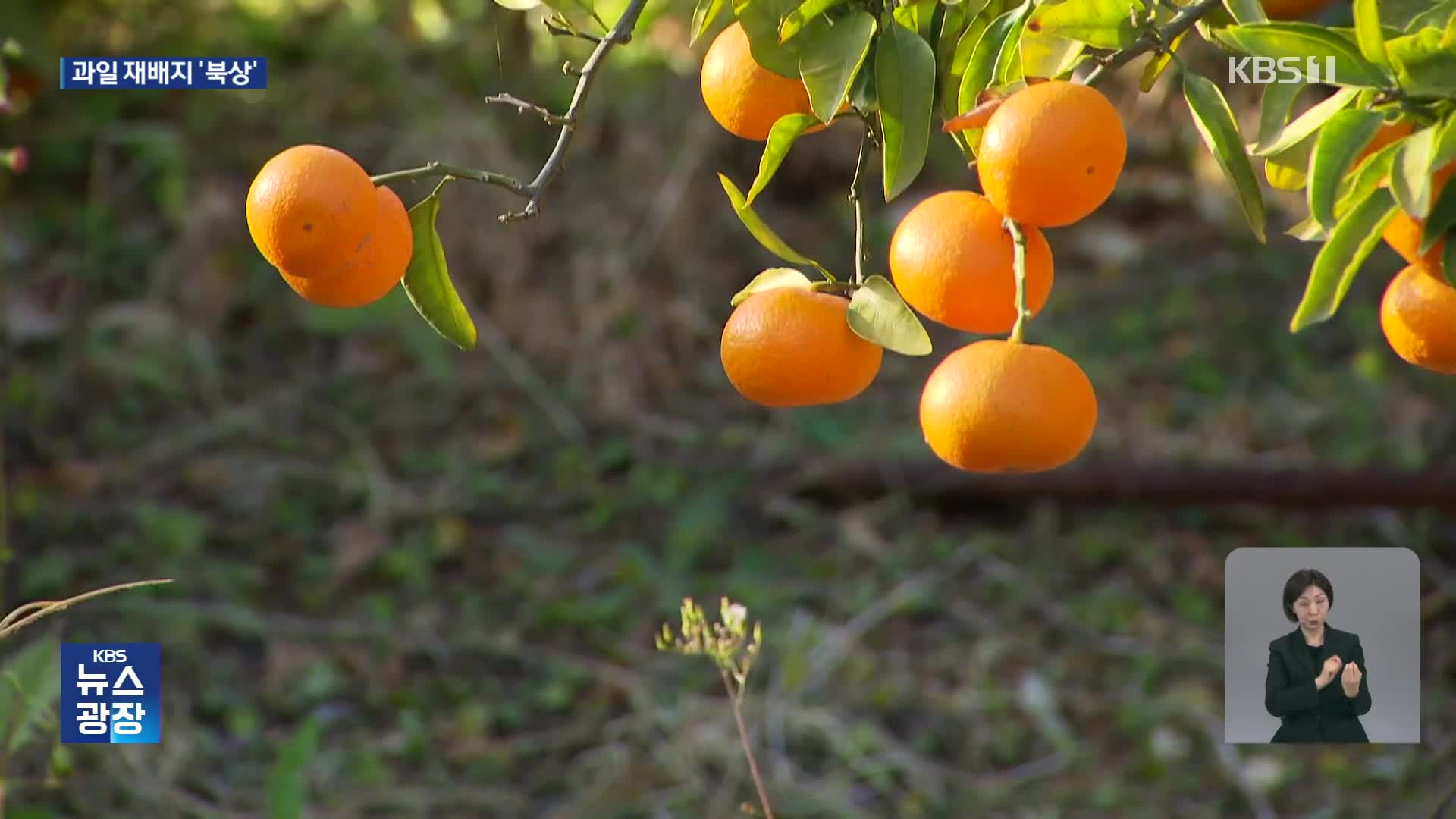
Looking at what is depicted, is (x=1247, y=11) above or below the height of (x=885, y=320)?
above

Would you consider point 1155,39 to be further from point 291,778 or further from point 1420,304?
point 291,778

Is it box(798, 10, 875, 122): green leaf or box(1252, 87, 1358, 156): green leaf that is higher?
box(798, 10, 875, 122): green leaf

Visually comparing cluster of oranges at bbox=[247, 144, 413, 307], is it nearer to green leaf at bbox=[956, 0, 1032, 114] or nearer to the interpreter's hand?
green leaf at bbox=[956, 0, 1032, 114]

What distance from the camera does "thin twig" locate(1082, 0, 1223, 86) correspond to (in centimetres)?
58

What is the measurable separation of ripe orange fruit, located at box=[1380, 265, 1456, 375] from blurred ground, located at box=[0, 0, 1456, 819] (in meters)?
0.88

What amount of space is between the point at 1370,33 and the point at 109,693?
0.92 meters

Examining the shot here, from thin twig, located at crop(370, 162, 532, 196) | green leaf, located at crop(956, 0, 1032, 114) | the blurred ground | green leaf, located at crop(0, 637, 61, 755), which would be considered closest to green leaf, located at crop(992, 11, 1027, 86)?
green leaf, located at crop(956, 0, 1032, 114)

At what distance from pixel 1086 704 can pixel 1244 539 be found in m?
0.43

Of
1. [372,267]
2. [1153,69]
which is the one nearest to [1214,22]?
[1153,69]

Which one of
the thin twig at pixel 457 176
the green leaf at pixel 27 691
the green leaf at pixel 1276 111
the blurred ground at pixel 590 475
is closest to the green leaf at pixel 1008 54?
the green leaf at pixel 1276 111

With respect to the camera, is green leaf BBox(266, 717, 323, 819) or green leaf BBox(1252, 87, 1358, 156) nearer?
green leaf BBox(1252, 87, 1358, 156)

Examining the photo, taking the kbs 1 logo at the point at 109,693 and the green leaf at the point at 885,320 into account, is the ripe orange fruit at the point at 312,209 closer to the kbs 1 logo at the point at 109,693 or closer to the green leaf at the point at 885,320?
the green leaf at the point at 885,320

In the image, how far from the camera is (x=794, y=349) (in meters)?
0.60

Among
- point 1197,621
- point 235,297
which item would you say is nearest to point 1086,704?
point 1197,621
